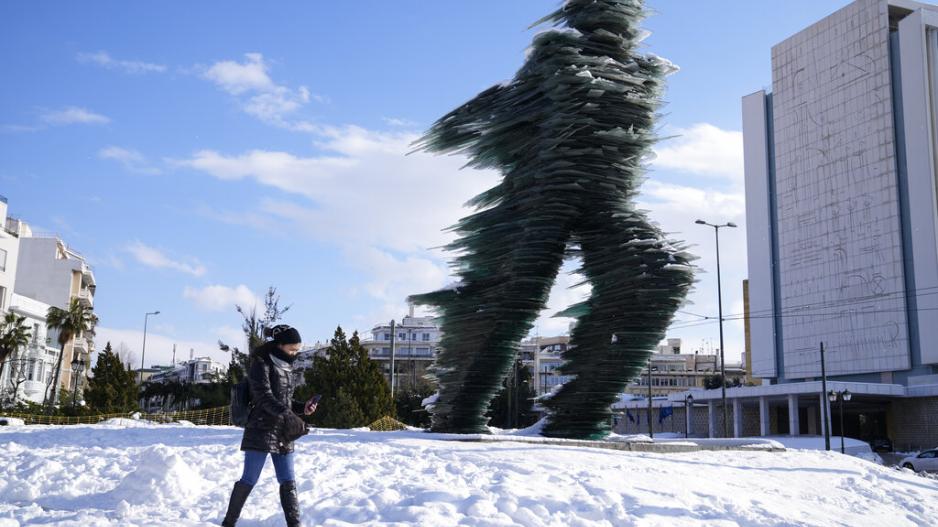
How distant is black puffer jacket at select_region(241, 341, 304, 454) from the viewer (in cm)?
670

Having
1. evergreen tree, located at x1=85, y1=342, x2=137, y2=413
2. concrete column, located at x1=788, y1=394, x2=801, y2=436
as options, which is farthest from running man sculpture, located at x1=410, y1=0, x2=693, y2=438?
concrete column, located at x1=788, y1=394, x2=801, y2=436

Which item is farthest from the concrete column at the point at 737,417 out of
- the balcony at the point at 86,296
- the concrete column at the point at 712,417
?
the balcony at the point at 86,296

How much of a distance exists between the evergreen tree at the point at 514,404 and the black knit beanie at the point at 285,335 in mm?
45865

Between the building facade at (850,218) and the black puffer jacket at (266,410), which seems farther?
the building facade at (850,218)

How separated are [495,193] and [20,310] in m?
44.1

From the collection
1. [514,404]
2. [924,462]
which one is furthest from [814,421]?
[924,462]

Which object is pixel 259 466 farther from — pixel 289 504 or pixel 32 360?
pixel 32 360

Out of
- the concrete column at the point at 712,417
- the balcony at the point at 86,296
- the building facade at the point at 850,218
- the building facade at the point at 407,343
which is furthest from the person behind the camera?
the building facade at the point at 407,343

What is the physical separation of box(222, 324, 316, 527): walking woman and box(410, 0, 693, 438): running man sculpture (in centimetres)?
920

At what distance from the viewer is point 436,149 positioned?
17609 millimetres

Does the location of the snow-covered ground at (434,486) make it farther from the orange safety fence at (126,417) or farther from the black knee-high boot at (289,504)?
the orange safety fence at (126,417)

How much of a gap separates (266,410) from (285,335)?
641 mm

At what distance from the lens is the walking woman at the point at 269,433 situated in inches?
264

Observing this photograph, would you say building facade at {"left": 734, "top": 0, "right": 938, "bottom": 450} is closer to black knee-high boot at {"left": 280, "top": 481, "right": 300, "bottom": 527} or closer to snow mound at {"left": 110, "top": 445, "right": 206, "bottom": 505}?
snow mound at {"left": 110, "top": 445, "right": 206, "bottom": 505}
